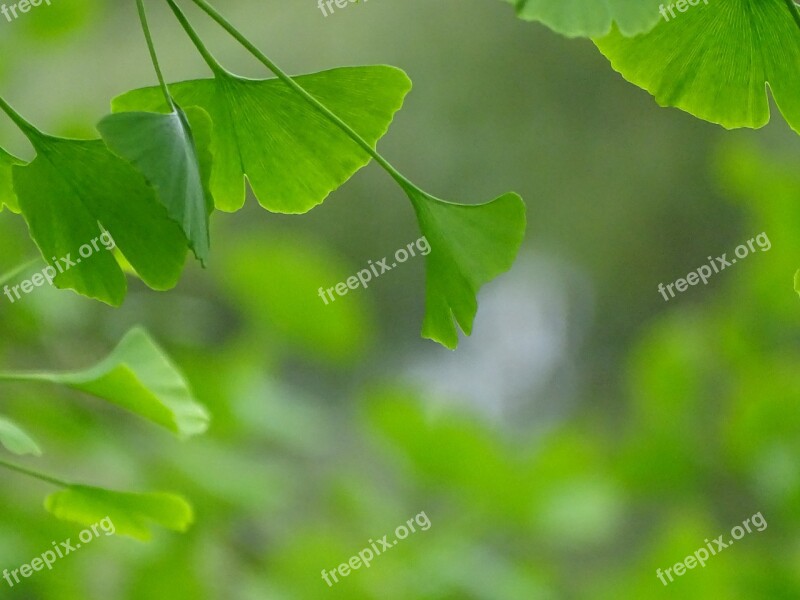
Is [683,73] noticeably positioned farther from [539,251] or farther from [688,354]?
[539,251]

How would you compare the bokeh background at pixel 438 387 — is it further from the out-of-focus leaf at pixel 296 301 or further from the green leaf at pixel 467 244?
the green leaf at pixel 467 244

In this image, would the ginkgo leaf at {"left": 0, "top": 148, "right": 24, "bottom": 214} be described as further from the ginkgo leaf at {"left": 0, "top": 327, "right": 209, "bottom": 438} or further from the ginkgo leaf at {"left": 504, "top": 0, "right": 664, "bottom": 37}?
the ginkgo leaf at {"left": 504, "top": 0, "right": 664, "bottom": 37}

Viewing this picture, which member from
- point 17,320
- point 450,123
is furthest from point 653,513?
point 17,320

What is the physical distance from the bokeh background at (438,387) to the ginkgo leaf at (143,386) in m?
0.48

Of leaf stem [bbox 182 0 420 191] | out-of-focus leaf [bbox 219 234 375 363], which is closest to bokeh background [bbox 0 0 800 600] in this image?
out-of-focus leaf [bbox 219 234 375 363]

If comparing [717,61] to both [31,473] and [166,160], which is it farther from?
[31,473]

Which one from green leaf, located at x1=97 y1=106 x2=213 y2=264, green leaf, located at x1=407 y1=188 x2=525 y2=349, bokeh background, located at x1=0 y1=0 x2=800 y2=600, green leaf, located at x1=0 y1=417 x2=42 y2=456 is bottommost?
bokeh background, located at x1=0 y1=0 x2=800 y2=600

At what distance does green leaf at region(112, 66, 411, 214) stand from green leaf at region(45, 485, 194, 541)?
0.43ft

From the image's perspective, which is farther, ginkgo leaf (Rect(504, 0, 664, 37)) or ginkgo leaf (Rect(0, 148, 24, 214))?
ginkgo leaf (Rect(0, 148, 24, 214))

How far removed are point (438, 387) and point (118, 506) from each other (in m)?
1.29

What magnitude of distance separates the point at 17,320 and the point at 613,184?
3.88 feet

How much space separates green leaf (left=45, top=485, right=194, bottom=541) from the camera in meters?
0.38

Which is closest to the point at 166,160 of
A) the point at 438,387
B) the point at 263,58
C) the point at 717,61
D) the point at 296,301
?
the point at 263,58

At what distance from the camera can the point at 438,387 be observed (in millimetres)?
1656
